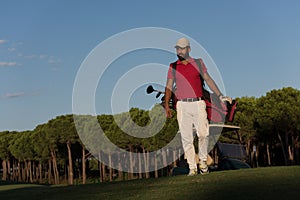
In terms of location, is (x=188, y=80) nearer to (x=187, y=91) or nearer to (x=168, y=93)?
(x=187, y=91)

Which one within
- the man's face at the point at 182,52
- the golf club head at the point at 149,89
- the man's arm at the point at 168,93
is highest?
the man's face at the point at 182,52

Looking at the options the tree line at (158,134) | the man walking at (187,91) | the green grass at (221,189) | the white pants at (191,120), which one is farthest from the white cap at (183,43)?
the tree line at (158,134)

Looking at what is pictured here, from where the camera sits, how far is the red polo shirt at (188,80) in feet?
34.2

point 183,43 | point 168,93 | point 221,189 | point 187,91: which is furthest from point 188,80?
point 221,189

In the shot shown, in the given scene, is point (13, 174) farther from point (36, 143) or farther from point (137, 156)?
point (137, 156)

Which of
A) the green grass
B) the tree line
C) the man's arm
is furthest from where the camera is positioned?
the tree line

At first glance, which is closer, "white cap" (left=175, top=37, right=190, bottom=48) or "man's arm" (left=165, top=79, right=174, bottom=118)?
"white cap" (left=175, top=37, right=190, bottom=48)

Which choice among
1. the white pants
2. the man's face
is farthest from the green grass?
the man's face

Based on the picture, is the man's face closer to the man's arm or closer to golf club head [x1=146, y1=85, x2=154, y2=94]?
the man's arm

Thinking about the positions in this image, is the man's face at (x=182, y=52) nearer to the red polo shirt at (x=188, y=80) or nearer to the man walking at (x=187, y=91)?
the man walking at (x=187, y=91)

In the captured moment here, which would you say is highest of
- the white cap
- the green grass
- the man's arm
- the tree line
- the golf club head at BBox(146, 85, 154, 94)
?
the tree line

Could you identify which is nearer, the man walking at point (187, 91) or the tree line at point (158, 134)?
the man walking at point (187, 91)

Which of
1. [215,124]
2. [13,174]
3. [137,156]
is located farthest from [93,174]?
[215,124]

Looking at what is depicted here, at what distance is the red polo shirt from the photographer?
10422 millimetres
